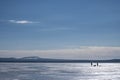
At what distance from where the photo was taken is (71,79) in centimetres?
3647

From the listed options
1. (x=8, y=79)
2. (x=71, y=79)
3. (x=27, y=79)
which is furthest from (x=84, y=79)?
(x=8, y=79)

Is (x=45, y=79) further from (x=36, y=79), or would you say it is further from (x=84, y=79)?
(x=84, y=79)

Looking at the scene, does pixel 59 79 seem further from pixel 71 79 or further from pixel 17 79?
pixel 17 79

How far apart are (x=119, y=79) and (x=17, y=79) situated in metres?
13.3

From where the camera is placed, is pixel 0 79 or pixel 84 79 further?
pixel 84 79

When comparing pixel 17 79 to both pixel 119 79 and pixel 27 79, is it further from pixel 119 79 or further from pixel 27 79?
pixel 119 79

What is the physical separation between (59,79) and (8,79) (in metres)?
6.40

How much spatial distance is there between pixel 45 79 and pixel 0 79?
5567mm

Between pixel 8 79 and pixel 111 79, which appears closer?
pixel 8 79

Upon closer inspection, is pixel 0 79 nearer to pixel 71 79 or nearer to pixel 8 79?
pixel 8 79

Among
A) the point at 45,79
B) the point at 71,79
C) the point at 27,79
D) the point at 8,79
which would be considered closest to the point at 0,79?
the point at 8,79

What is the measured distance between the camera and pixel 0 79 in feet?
113

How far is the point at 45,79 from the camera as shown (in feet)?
117

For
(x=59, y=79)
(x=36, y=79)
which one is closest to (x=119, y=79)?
(x=59, y=79)
